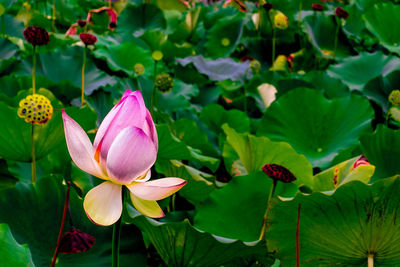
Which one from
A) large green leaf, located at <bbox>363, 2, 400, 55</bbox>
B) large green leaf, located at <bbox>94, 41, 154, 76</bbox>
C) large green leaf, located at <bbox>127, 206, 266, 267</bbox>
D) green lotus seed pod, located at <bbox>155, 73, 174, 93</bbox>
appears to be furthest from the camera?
large green leaf, located at <bbox>363, 2, 400, 55</bbox>

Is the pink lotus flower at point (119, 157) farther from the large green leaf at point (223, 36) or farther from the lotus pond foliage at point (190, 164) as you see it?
the large green leaf at point (223, 36)

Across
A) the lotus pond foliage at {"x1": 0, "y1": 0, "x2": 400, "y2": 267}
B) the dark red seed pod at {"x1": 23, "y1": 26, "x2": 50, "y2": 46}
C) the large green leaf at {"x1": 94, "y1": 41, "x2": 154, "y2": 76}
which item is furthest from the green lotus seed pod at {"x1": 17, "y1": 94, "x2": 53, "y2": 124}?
the large green leaf at {"x1": 94, "y1": 41, "x2": 154, "y2": 76}

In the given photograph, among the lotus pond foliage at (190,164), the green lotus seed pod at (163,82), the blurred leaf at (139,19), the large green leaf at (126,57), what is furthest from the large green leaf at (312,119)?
the blurred leaf at (139,19)

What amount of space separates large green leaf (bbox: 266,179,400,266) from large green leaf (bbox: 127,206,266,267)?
6cm

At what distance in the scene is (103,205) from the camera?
1.38ft

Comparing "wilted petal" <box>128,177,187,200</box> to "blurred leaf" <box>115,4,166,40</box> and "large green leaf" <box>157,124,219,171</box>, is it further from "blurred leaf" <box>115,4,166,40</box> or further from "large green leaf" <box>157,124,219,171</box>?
"blurred leaf" <box>115,4,166,40</box>

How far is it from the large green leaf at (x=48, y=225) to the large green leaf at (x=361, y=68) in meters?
1.01

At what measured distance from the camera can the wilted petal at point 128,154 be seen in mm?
415

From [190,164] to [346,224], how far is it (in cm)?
45


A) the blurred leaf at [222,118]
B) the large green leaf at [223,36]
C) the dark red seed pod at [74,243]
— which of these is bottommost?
the blurred leaf at [222,118]

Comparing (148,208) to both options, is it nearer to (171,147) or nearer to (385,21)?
(171,147)

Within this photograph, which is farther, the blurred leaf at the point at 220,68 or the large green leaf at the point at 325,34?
the large green leaf at the point at 325,34

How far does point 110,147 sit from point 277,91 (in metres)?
1.01

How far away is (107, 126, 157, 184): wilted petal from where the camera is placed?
41 cm
